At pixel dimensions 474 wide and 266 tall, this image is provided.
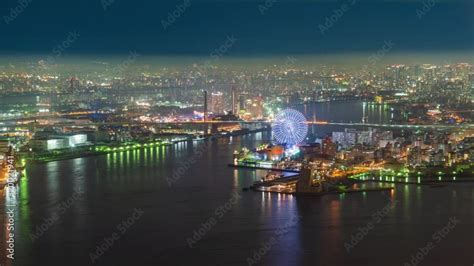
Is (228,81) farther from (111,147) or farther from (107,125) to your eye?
(111,147)

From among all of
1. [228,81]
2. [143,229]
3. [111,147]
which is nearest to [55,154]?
[111,147]
